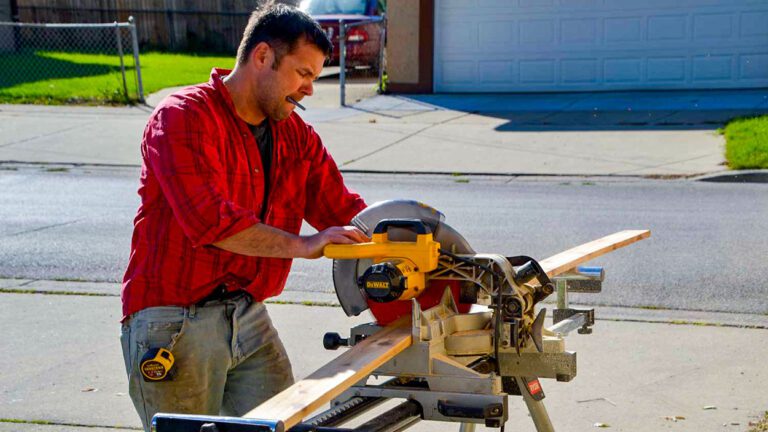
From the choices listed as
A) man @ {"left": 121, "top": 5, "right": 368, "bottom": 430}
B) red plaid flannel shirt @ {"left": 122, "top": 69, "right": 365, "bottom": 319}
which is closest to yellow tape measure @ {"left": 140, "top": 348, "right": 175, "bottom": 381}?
man @ {"left": 121, "top": 5, "right": 368, "bottom": 430}

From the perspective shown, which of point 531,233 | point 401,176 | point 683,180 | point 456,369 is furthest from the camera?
point 401,176

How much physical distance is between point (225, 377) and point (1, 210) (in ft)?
26.6

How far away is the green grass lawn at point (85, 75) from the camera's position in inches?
→ 747

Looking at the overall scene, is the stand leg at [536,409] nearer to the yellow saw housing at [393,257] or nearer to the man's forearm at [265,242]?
the yellow saw housing at [393,257]

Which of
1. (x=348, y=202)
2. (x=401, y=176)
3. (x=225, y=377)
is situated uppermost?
(x=348, y=202)

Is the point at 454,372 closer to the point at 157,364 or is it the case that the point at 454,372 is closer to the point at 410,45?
the point at 157,364

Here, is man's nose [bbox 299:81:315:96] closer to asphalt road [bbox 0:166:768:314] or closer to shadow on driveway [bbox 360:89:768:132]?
asphalt road [bbox 0:166:768:314]

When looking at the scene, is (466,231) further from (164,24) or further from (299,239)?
(164,24)

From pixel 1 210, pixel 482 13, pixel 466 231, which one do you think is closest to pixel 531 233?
pixel 466 231

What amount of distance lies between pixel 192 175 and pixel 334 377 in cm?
76

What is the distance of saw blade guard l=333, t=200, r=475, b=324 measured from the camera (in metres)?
3.08

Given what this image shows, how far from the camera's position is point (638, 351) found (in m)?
6.02

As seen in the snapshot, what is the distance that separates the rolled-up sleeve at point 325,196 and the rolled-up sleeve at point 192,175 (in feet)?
1.81

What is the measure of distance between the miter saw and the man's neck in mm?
451
